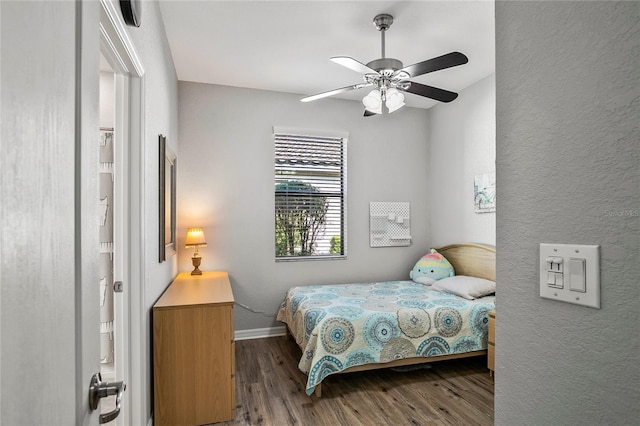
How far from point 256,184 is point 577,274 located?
3.42 meters

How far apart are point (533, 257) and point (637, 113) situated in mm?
345

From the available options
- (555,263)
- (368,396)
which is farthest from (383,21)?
(368,396)

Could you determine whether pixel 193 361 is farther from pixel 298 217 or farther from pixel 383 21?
Result: pixel 383 21

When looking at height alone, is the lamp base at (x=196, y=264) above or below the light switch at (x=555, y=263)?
below

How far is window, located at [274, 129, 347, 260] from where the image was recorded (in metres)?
4.02

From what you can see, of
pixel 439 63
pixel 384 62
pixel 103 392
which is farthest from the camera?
pixel 384 62

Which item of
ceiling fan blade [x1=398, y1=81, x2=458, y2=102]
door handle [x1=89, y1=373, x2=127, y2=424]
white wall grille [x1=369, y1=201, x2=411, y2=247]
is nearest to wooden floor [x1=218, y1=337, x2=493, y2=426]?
white wall grille [x1=369, y1=201, x2=411, y2=247]

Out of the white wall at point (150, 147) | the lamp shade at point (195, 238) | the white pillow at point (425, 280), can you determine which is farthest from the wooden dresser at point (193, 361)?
the white pillow at point (425, 280)

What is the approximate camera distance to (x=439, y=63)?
2244mm

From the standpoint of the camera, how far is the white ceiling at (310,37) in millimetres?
2434

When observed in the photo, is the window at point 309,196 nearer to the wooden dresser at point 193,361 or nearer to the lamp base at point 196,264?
the lamp base at point 196,264

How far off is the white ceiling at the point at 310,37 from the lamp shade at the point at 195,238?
1.54 metres

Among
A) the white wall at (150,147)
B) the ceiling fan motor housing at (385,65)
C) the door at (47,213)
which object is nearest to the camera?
the door at (47,213)

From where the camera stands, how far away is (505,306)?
35.5 inches
